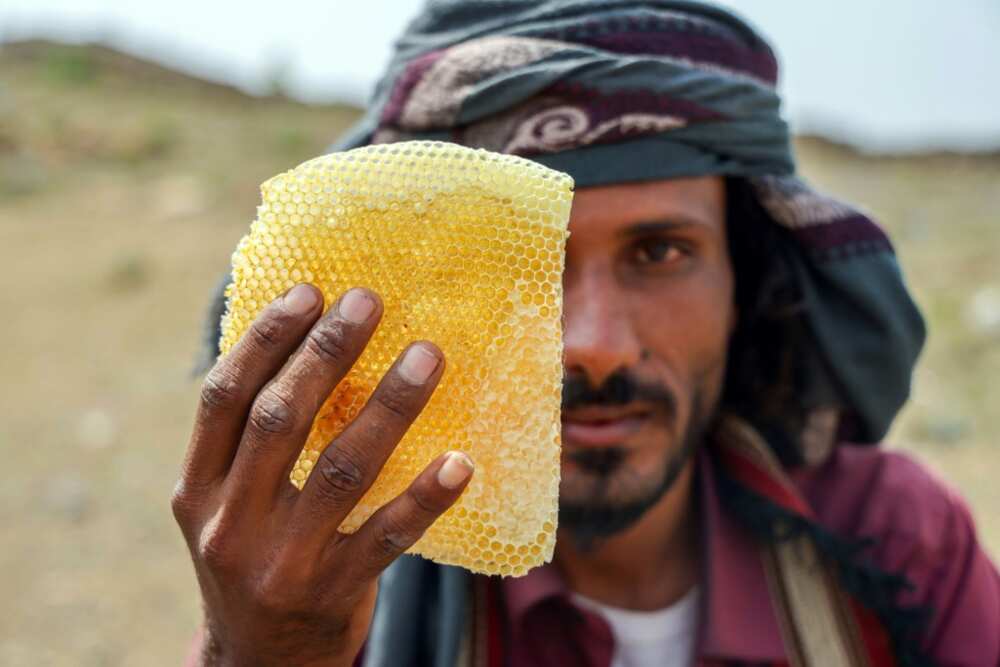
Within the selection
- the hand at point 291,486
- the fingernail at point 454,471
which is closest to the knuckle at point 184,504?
the hand at point 291,486

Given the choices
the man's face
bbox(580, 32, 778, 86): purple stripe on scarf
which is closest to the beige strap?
the man's face

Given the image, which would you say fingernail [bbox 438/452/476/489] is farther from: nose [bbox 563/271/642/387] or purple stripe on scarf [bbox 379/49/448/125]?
purple stripe on scarf [bbox 379/49/448/125]

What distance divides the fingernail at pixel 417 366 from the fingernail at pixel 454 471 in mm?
106

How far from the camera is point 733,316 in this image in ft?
8.46

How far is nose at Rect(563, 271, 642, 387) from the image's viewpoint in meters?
1.82

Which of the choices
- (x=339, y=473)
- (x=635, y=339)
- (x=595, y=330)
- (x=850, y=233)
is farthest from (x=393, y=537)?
(x=850, y=233)

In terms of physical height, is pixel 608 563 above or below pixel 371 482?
below

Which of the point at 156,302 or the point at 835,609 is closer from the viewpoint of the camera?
the point at 835,609

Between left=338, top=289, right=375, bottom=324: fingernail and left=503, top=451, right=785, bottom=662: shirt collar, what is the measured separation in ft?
4.23

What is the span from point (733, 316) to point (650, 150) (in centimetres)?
77

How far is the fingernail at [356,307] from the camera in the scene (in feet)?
3.68

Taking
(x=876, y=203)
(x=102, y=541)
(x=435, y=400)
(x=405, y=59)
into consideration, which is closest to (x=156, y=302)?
(x=102, y=541)

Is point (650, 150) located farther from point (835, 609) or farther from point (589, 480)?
point (835, 609)

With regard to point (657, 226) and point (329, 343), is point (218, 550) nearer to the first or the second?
point (329, 343)
